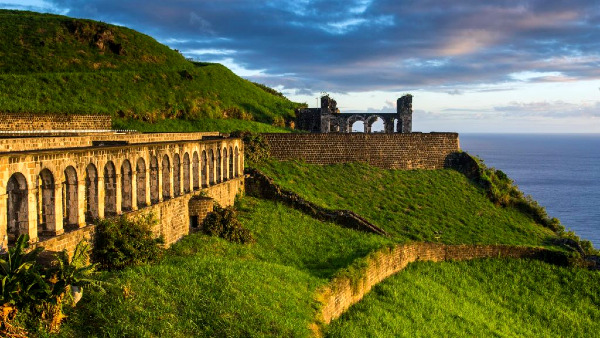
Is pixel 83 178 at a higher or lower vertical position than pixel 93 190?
higher

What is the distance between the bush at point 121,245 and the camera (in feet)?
57.3

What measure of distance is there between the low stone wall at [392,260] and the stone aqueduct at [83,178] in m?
7.08

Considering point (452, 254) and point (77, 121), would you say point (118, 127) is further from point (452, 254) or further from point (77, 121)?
point (452, 254)

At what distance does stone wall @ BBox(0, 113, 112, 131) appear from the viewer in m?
34.5

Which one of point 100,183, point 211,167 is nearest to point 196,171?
point 211,167

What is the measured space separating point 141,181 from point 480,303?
14686mm

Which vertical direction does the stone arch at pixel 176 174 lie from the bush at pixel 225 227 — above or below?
above

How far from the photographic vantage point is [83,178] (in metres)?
17.1

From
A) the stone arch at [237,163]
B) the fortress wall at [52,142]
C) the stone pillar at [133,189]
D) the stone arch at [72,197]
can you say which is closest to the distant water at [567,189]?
the stone arch at [237,163]

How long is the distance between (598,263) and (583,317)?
694 centimetres

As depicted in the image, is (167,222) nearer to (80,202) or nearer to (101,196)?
(101,196)

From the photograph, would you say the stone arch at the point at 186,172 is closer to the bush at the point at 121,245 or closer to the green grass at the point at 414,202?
the bush at the point at 121,245

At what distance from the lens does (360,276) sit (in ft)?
71.2

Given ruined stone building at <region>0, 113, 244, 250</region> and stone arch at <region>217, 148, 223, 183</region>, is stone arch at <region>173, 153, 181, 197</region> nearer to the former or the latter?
ruined stone building at <region>0, 113, 244, 250</region>
